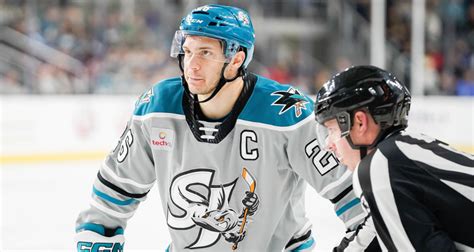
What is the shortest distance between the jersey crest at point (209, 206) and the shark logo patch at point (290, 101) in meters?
0.21

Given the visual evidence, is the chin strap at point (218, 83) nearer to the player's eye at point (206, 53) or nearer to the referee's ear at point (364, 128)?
the player's eye at point (206, 53)

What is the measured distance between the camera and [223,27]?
2.07 m

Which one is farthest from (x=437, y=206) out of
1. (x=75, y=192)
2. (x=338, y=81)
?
(x=75, y=192)

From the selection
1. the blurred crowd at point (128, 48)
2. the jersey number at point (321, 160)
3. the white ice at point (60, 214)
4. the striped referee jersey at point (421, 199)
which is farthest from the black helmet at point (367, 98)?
the blurred crowd at point (128, 48)

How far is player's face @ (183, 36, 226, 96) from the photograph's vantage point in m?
2.09

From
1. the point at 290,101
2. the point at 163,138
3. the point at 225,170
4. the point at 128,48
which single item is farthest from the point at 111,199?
the point at 128,48

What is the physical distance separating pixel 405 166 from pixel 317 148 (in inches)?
24.7

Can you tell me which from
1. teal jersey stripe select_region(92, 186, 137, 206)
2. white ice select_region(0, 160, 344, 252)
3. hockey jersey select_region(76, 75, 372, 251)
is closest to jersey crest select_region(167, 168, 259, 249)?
hockey jersey select_region(76, 75, 372, 251)

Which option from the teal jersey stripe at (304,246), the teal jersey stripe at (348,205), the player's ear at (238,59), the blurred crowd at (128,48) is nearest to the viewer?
the teal jersey stripe at (348,205)

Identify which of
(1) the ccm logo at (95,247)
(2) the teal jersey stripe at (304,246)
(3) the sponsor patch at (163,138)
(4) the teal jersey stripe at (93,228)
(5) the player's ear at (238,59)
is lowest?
(2) the teal jersey stripe at (304,246)

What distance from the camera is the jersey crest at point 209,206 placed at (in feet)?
6.93

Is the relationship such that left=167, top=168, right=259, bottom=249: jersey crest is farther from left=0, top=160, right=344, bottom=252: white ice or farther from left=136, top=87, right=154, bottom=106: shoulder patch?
left=0, top=160, right=344, bottom=252: white ice

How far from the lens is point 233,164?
2.10 metres

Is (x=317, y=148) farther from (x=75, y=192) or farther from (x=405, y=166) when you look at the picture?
(x=75, y=192)
